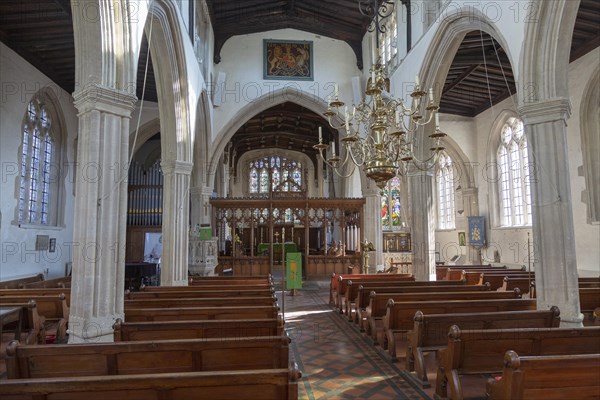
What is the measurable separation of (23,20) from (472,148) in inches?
524

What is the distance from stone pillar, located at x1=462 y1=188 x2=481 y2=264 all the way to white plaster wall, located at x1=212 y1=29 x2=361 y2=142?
527 cm

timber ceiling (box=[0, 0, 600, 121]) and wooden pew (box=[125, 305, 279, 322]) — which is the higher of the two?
timber ceiling (box=[0, 0, 600, 121])

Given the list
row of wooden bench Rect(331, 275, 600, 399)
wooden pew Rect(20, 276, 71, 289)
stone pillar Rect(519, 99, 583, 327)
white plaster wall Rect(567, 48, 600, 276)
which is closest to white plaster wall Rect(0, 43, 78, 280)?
wooden pew Rect(20, 276, 71, 289)

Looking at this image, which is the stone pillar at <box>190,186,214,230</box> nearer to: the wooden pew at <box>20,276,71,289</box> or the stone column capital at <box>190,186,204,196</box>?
the stone column capital at <box>190,186,204,196</box>

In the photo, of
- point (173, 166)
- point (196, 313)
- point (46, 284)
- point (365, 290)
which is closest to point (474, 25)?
point (365, 290)

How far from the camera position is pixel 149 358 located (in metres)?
2.86

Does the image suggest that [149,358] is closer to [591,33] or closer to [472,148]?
[591,33]

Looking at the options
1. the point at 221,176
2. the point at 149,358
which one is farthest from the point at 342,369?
the point at 221,176

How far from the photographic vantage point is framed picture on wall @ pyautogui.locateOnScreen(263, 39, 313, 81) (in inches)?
566

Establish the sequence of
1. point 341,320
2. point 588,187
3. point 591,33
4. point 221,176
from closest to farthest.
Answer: point 341,320 → point 591,33 → point 588,187 → point 221,176

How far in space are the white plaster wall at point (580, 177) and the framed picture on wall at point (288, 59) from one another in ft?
24.8

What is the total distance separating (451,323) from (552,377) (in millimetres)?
1840

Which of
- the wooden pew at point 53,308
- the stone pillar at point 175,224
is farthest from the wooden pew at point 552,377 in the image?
the stone pillar at point 175,224

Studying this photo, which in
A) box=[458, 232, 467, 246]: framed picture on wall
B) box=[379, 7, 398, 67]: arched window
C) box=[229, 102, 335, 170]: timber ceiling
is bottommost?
box=[458, 232, 467, 246]: framed picture on wall
